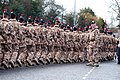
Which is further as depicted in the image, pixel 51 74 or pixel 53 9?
pixel 53 9

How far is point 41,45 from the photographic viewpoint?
17859 millimetres

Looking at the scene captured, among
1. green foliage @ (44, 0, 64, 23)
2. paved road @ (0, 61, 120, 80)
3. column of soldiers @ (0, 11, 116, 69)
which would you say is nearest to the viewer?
paved road @ (0, 61, 120, 80)

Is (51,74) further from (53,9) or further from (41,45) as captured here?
(53,9)

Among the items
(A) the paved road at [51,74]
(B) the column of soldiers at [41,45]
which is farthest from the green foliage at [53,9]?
(A) the paved road at [51,74]

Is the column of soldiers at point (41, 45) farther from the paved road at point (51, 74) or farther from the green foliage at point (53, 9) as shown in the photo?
the green foliage at point (53, 9)

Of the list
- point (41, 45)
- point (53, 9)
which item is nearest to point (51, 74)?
point (41, 45)

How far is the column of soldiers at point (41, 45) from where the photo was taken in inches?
565

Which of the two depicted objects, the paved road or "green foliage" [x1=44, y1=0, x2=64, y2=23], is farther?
"green foliage" [x1=44, y1=0, x2=64, y2=23]

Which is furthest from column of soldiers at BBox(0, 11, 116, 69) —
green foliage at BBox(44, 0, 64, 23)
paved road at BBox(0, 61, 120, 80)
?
green foliage at BBox(44, 0, 64, 23)

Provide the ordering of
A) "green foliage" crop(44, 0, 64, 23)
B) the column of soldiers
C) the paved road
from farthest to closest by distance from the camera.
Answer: "green foliage" crop(44, 0, 64, 23) → the column of soldiers → the paved road

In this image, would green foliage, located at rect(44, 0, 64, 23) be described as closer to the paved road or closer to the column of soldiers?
the column of soldiers

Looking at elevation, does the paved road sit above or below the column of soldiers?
below

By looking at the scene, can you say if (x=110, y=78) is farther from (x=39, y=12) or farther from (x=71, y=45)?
(x=39, y=12)

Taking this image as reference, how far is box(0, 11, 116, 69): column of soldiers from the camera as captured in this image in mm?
14352
